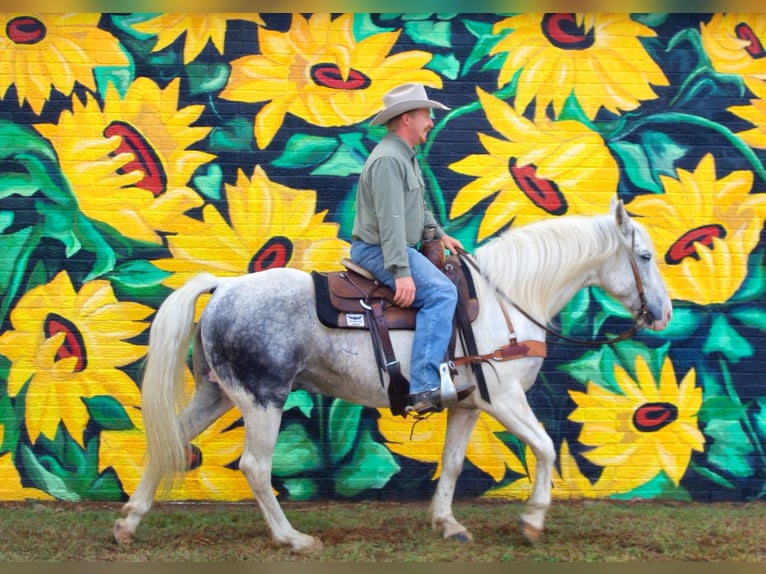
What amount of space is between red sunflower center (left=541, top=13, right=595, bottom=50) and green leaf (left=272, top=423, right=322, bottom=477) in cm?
328

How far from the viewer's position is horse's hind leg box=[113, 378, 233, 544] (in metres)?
5.56

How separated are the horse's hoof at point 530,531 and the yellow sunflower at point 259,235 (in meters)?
2.28

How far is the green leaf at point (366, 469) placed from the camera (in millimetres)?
6812

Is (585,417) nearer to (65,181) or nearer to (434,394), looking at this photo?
(434,394)

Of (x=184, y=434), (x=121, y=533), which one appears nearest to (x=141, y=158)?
(x=184, y=434)

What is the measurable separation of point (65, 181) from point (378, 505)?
3118 millimetres

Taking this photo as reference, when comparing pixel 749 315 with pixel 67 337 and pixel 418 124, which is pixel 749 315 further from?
pixel 67 337

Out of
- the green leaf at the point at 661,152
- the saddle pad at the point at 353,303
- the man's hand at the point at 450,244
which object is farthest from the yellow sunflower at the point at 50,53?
the green leaf at the point at 661,152

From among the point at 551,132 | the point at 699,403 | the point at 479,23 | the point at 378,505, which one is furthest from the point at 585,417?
the point at 479,23

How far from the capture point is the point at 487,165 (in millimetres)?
6871

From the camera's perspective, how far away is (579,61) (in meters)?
6.89

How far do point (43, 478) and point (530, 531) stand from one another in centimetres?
341

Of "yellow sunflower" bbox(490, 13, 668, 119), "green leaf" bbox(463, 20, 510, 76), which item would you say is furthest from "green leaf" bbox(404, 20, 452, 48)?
"yellow sunflower" bbox(490, 13, 668, 119)

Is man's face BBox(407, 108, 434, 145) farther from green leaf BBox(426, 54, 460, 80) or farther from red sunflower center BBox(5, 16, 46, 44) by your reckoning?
red sunflower center BBox(5, 16, 46, 44)
